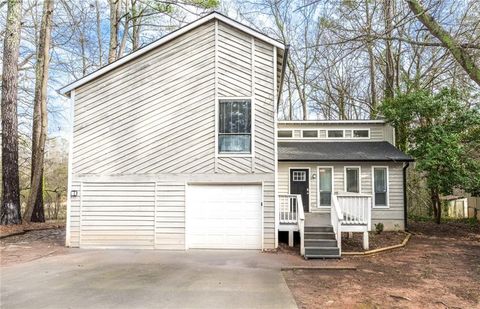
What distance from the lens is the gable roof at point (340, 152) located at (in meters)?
13.7

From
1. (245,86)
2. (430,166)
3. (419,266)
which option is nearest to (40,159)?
(245,86)

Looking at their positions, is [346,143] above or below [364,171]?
above

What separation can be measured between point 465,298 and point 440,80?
53.5ft

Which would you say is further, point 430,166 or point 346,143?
point 346,143

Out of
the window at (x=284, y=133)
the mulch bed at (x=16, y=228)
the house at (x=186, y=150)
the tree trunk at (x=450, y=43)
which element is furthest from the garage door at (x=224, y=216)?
the window at (x=284, y=133)

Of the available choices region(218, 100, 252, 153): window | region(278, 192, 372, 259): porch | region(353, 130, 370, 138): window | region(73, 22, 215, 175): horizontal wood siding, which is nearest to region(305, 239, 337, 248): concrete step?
region(278, 192, 372, 259): porch

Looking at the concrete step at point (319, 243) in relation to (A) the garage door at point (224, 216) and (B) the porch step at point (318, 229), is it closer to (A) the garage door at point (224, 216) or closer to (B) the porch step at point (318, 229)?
(B) the porch step at point (318, 229)

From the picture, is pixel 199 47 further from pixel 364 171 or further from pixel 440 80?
pixel 440 80

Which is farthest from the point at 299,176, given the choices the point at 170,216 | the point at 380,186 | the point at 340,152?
the point at 170,216

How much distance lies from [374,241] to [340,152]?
4.18m

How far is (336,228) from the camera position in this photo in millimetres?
9719

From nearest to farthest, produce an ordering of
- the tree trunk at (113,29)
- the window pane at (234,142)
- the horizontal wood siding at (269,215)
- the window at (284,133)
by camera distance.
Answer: the horizontal wood siding at (269,215), the window pane at (234,142), the window at (284,133), the tree trunk at (113,29)

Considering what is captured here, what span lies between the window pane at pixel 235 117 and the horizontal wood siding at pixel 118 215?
2.62 metres

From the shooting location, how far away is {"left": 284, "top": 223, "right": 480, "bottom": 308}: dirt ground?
18.8 feet
